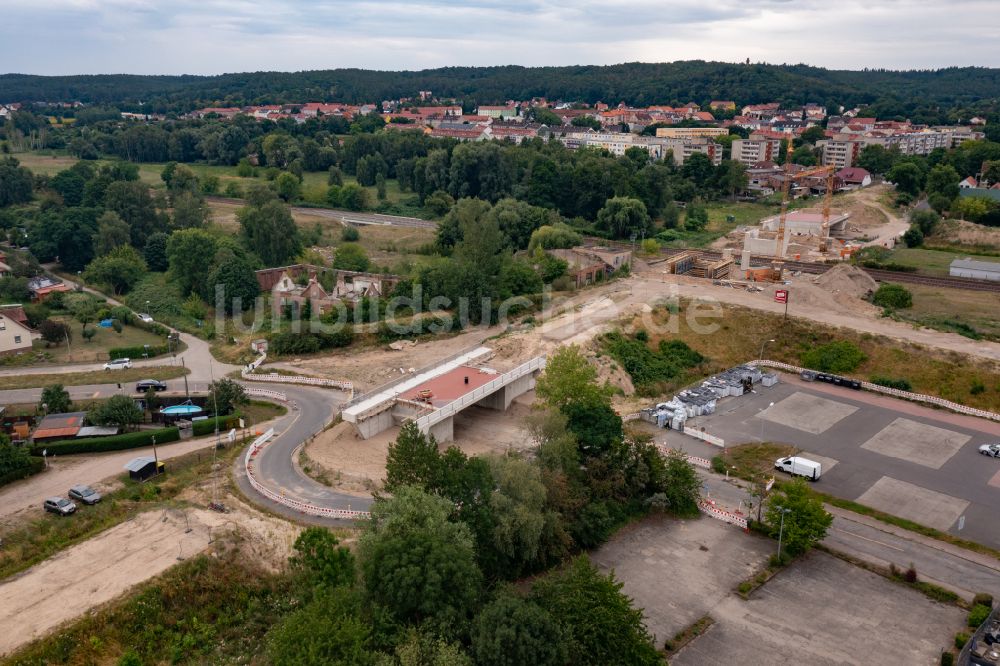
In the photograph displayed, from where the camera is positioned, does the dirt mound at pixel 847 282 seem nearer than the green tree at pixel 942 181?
Yes

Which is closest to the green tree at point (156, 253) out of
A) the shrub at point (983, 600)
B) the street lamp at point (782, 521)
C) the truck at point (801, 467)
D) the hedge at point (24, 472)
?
the hedge at point (24, 472)

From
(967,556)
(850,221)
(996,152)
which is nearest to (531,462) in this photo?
Result: (967,556)

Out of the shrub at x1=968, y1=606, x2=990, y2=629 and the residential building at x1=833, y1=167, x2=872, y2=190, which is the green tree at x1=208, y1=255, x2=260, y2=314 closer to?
the shrub at x1=968, y1=606, x2=990, y2=629

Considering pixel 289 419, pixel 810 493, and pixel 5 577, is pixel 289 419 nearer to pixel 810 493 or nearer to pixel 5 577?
pixel 5 577

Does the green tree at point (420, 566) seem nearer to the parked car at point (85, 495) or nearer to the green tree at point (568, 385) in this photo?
the green tree at point (568, 385)

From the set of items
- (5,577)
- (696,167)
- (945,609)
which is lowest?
(945,609)

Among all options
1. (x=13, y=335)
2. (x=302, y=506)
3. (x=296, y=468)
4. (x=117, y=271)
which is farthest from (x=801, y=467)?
(x=117, y=271)

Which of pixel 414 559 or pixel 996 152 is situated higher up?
pixel 996 152
